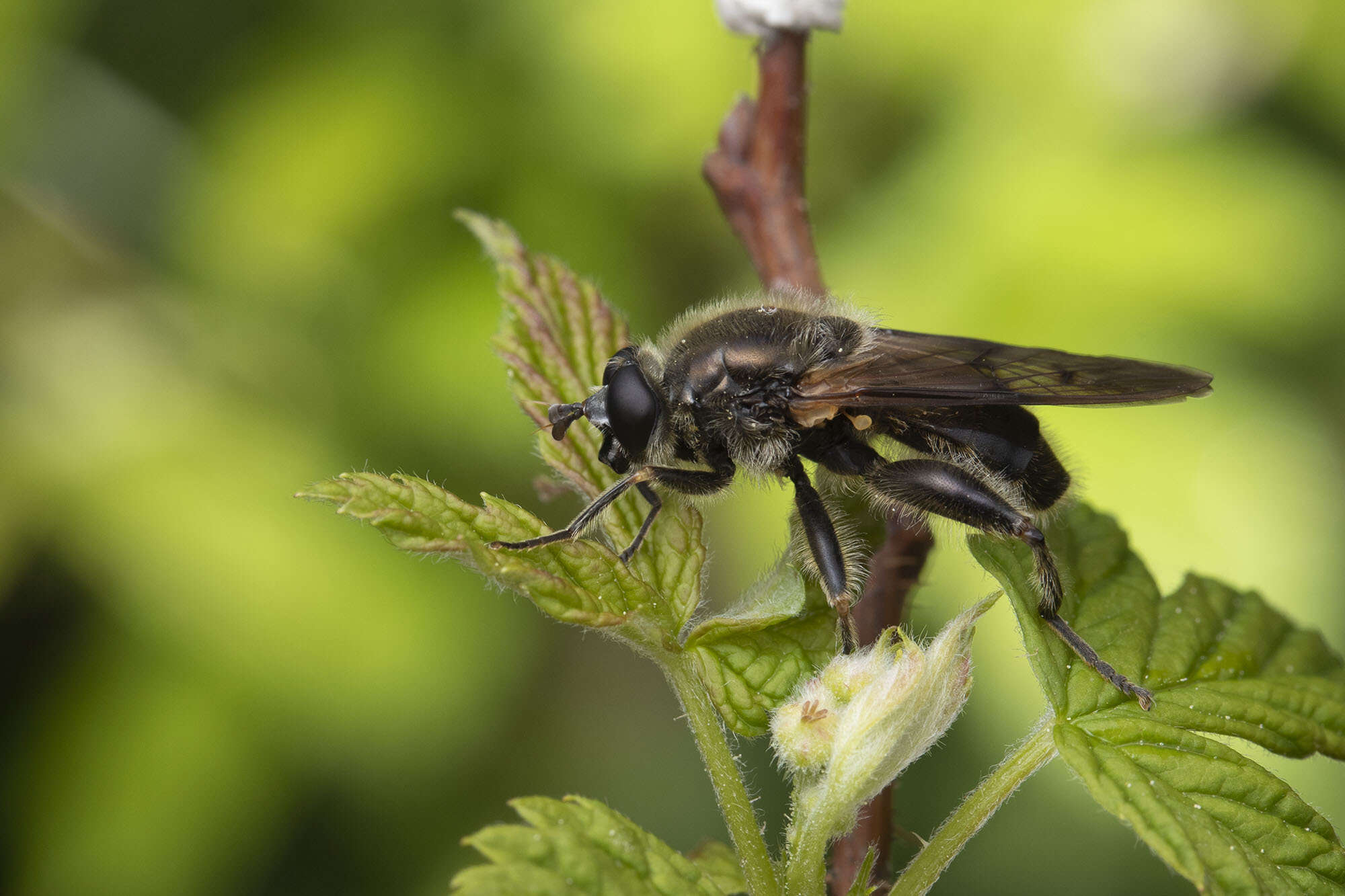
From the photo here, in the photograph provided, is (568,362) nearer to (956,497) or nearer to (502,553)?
(502,553)

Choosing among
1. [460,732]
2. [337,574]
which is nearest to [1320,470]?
[460,732]

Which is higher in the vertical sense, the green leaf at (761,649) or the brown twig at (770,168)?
the brown twig at (770,168)

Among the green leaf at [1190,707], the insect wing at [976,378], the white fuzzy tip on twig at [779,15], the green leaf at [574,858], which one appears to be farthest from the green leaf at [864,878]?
the white fuzzy tip on twig at [779,15]

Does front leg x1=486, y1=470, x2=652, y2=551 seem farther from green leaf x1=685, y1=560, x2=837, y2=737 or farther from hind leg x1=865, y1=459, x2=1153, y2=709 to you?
hind leg x1=865, y1=459, x2=1153, y2=709

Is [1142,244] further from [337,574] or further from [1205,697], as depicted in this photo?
[337,574]

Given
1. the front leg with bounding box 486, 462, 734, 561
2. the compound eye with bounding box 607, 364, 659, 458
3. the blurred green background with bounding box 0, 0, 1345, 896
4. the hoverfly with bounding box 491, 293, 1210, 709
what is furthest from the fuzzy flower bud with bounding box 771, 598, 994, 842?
the blurred green background with bounding box 0, 0, 1345, 896

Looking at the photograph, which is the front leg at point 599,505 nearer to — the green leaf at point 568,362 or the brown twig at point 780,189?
the green leaf at point 568,362
